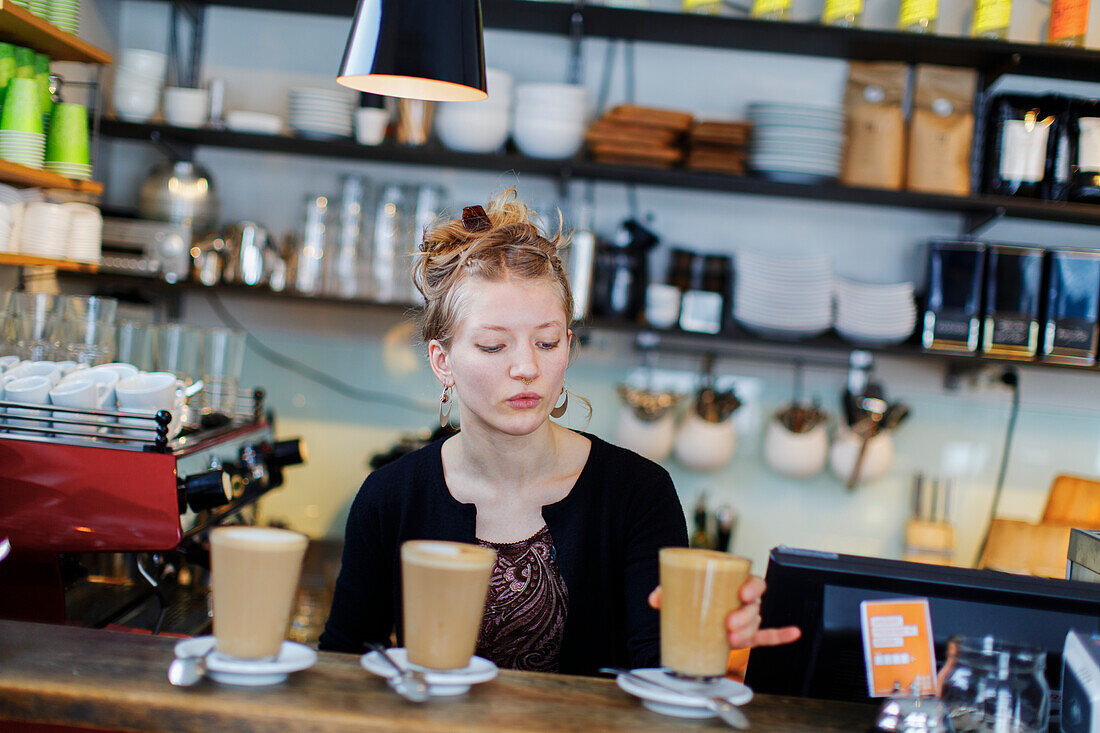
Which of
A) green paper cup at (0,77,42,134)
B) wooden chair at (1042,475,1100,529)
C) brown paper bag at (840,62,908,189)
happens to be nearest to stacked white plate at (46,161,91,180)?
green paper cup at (0,77,42,134)

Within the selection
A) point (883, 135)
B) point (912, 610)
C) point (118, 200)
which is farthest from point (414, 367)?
point (912, 610)

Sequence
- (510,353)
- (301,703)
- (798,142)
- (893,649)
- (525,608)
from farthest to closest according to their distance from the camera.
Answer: (798,142) < (525,608) < (510,353) < (893,649) < (301,703)

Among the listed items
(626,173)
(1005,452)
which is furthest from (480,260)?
(1005,452)

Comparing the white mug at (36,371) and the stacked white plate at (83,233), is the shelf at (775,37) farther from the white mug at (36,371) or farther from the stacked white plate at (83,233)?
the white mug at (36,371)

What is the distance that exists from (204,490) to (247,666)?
78cm

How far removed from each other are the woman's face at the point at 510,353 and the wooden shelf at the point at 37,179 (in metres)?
1.02

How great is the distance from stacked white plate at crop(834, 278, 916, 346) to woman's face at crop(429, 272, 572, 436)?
143cm

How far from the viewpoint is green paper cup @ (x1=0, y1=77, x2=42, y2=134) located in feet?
6.19

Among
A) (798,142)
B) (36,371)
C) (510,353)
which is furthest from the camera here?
(798,142)

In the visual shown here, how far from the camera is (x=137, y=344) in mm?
2021

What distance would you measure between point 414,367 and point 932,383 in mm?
1499

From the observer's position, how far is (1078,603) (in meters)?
0.99

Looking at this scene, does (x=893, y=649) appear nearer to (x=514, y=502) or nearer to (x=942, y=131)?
(x=514, y=502)

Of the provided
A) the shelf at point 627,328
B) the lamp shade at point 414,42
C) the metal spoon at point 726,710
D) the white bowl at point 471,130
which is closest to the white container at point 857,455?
the shelf at point 627,328
